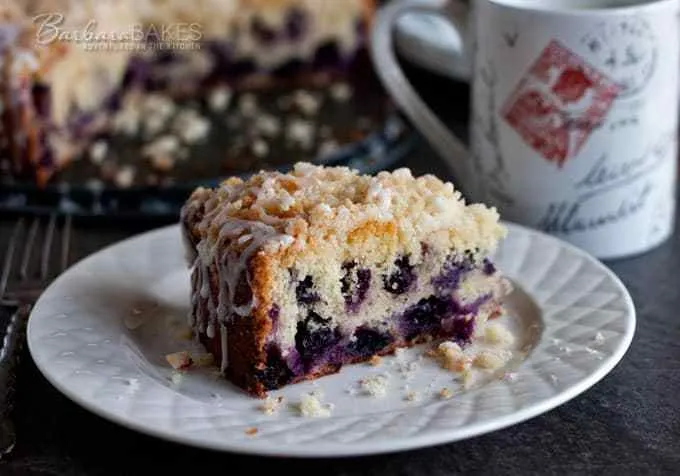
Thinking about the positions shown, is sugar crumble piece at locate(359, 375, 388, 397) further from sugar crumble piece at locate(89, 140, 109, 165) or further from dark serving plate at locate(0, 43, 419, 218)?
sugar crumble piece at locate(89, 140, 109, 165)

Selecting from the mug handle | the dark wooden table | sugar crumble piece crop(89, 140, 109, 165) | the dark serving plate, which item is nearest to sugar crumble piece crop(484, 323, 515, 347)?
the dark wooden table

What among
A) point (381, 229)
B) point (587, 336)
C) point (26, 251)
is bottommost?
point (26, 251)

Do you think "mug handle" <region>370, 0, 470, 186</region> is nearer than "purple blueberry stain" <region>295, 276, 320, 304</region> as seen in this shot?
No

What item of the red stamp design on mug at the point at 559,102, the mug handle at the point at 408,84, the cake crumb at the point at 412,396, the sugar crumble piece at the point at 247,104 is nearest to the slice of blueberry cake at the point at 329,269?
the cake crumb at the point at 412,396

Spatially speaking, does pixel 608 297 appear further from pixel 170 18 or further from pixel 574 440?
pixel 170 18

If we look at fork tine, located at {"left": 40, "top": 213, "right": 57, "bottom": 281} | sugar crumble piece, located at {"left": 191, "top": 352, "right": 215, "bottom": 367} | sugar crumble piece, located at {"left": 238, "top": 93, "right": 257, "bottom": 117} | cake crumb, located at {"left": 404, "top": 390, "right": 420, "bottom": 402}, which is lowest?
sugar crumble piece, located at {"left": 238, "top": 93, "right": 257, "bottom": 117}

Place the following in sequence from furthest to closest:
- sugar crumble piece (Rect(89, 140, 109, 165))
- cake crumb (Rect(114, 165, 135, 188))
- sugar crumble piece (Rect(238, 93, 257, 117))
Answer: sugar crumble piece (Rect(238, 93, 257, 117))
sugar crumble piece (Rect(89, 140, 109, 165))
cake crumb (Rect(114, 165, 135, 188))

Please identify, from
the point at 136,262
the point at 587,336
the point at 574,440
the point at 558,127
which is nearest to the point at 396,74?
the point at 558,127
